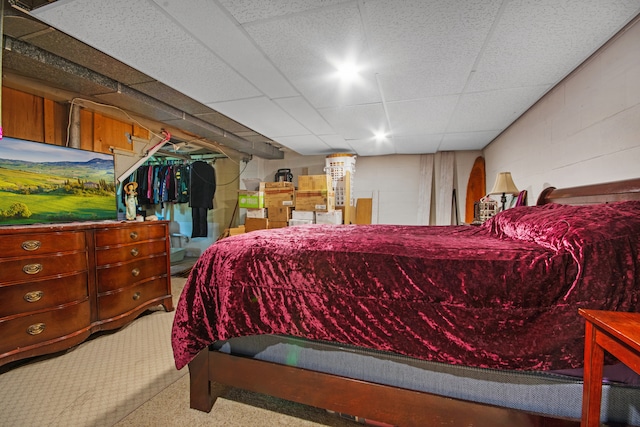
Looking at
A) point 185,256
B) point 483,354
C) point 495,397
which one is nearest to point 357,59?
point 483,354

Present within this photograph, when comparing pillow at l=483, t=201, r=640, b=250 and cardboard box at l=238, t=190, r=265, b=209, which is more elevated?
cardboard box at l=238, t=190, r=265, b=209

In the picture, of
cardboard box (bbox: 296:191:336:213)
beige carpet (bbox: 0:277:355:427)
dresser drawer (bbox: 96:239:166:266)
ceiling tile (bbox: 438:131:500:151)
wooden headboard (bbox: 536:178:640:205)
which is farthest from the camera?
cardboard box (bbox: 296:191:336:213)

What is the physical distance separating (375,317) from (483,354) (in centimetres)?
41

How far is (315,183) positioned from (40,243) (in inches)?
127

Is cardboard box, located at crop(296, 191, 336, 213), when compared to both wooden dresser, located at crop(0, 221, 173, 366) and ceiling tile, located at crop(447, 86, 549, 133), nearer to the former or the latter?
ceiling tile, located at crop(447, 86, 549, 133)

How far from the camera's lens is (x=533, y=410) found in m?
0.96

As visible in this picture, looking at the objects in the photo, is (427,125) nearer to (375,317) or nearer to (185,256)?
(375,317)

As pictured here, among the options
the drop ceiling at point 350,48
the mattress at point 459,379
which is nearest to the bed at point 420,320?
the mattress at point 459,379

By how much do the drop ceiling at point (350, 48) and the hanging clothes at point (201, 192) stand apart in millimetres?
2116

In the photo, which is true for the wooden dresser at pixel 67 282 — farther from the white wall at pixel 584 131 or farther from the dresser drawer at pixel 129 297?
the white wall at pixel 584 131

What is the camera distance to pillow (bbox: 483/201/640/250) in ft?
2.97

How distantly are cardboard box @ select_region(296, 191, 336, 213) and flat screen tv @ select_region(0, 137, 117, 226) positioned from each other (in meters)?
2.55

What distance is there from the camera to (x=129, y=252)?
2203 millimetres

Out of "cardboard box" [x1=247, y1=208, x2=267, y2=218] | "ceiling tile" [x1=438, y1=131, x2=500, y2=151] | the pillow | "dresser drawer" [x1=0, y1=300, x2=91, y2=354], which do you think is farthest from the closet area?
the pillow
